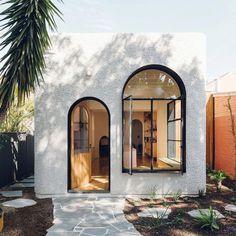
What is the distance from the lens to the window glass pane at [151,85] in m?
10.1

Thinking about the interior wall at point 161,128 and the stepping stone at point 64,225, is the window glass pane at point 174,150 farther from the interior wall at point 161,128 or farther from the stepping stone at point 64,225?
the stepping stone at point 64,225

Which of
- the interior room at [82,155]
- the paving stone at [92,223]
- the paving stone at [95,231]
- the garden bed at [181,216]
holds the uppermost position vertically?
the interior room at [82,155]

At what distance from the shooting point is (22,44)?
700cm

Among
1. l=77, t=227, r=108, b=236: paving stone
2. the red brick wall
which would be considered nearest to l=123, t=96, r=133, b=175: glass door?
l=77, t=227, r=108, b=236: paving stone

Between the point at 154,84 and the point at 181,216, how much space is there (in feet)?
15.0

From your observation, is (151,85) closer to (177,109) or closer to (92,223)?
(177,109)

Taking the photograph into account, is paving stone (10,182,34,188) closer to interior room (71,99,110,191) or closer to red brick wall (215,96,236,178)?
interior room (71,99,110,191)

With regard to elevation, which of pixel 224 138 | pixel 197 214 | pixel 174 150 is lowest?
pixel 197 214

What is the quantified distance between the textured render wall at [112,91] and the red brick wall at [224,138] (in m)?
3.34

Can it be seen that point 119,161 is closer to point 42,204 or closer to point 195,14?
point 42,204

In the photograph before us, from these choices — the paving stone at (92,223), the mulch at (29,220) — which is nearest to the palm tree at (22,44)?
the mulch at (29,220)

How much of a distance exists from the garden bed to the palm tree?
3.96 metres

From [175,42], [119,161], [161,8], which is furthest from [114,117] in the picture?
[161,8]

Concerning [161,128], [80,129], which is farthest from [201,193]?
[80,129]
